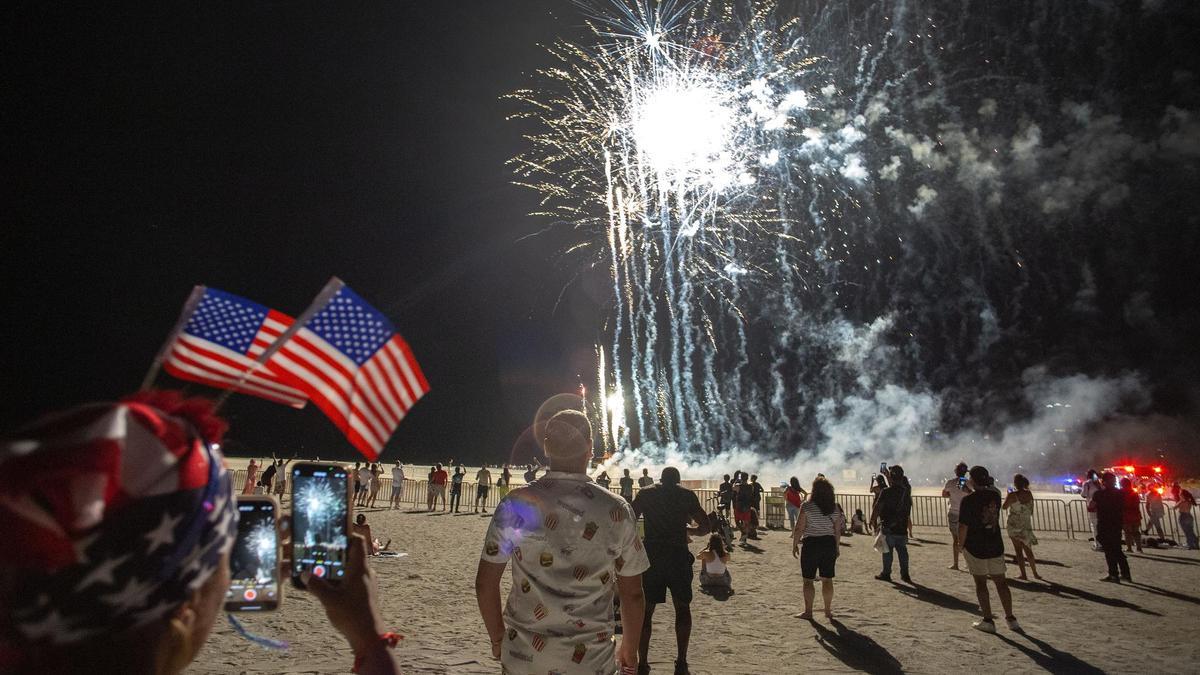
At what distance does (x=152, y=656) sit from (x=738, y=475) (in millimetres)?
20452

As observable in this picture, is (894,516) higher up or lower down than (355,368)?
lower down

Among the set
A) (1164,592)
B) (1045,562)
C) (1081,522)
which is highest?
(1081,522)

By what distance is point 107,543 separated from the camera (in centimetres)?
111

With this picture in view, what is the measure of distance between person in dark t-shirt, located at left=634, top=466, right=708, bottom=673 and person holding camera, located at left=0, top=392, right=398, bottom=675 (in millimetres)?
5357

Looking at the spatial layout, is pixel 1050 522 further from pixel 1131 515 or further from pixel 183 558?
pixel 183 558

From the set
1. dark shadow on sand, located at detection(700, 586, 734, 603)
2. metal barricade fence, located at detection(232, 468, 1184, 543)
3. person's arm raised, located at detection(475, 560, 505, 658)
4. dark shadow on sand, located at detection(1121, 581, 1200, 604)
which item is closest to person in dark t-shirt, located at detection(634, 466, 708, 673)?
person's arm raised, located at detection(475, 560, 505, 658)

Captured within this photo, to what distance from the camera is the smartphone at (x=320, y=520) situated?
183cm

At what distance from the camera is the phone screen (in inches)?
75.7

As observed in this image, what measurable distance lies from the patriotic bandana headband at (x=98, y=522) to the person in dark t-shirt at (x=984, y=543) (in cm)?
888

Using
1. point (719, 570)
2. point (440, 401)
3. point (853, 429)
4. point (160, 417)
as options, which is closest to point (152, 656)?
point (160, 417)

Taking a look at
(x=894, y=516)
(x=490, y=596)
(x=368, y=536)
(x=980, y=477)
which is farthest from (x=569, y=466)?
(x=894, y=516)

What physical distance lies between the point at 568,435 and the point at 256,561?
186cm

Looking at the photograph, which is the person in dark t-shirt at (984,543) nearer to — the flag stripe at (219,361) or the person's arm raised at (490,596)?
the person's arm raised at (490,596)

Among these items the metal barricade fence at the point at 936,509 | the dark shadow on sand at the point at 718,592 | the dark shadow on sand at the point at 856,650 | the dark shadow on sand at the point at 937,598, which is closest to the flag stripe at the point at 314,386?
the dark shadow on sand at the point at 856,650
